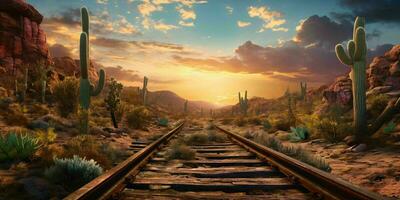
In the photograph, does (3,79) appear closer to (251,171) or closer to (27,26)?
(27,26)

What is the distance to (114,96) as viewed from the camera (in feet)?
61.3

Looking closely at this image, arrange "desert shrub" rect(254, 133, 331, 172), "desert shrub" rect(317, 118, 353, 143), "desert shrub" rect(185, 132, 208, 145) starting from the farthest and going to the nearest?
"desert shrub" rect(185, 132, 208, 145) < "desert shrub" rect(317, 118, 353, 143) < "desert shrub" rect(254, 133, 331, 172)

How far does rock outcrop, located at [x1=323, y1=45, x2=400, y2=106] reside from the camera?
32000mm

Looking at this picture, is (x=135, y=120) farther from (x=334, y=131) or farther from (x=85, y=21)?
(x=334, y=131)

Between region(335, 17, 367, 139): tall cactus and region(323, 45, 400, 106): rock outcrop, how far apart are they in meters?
22.0

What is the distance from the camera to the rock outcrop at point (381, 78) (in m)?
32.0

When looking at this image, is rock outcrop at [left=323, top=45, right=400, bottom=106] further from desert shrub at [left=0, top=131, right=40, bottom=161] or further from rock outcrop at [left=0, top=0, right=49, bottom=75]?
rock outcrop at [left=0, top=0, right=49, bottom=75]

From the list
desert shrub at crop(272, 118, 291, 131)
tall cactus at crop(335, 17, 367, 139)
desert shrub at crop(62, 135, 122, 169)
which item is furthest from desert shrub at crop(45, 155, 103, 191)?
desert shrub at crop(272, 118, 291, 131)

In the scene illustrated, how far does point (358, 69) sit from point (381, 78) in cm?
2712

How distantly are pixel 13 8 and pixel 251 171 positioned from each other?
55.5 metres

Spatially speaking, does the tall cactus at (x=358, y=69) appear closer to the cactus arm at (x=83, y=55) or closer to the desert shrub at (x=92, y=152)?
the desert shrub at (x=92, y=152)

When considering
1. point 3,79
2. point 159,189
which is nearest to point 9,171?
point 159,189

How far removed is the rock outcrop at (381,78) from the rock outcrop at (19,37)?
38075 millimetres

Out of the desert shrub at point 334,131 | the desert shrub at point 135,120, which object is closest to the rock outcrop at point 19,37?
the desert shrub at point 135,120
